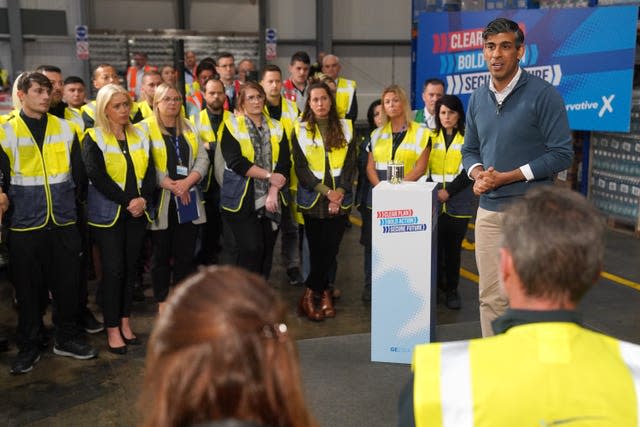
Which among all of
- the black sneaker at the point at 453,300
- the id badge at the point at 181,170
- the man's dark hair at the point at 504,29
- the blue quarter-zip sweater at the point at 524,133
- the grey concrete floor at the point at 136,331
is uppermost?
the man's dark hair at the point at 504,29

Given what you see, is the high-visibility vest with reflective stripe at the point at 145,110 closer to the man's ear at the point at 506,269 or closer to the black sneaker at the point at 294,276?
the black sneaker at the point at 294,276

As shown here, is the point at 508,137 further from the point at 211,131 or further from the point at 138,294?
the point at 138,294

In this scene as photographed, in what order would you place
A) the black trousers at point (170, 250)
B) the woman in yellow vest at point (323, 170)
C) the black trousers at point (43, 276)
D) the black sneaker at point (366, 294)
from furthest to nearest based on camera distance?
the black sneaker at point (366, 294), the woman in yellow vest at point (323, 170), the black trousers at point (170, 250), the black trousers at point (43, 276)

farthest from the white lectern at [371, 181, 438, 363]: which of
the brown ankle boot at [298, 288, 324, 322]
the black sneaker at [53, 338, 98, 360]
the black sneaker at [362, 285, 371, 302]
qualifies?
the black sneaker at [53, 338, 98, 360]

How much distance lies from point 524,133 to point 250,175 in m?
2.06

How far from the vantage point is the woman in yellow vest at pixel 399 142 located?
5164 mm

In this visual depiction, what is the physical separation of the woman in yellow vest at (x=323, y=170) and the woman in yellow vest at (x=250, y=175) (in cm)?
19

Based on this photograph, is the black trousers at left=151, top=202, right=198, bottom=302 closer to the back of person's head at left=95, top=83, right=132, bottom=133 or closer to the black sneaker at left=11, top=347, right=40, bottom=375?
the back of person's head at left=95, top=83, right=132, bottom=133

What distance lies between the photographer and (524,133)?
3.66 metres

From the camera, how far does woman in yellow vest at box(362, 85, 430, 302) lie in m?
5.16

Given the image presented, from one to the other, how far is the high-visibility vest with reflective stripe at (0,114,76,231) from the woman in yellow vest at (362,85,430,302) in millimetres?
2134

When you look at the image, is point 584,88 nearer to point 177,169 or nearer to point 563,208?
point 177,169

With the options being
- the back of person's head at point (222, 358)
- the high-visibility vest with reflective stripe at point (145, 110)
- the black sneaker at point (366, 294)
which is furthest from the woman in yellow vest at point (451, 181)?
the back of person's head at point (222, 358)

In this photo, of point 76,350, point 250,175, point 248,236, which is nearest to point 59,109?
point 250,175
